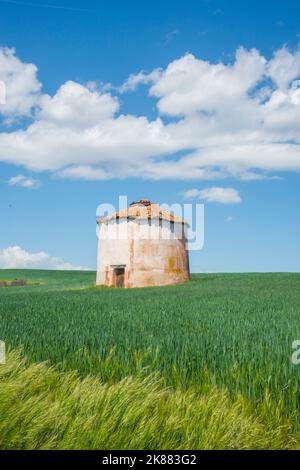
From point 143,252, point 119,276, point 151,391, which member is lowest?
point 151,391

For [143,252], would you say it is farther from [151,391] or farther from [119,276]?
[151,391]

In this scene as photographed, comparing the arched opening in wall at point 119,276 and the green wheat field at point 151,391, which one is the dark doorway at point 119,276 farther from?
the green wheat field at point 151,391

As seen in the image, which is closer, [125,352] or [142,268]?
[125,352]

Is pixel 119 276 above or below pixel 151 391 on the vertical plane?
above

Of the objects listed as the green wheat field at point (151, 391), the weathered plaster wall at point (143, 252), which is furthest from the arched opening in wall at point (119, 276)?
the green wheat field at point (151, 391)

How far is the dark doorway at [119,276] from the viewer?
30938 mm

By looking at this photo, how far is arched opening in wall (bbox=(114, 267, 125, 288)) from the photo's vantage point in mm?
30837

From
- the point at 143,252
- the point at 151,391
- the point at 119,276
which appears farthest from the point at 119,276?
the point at 151,391

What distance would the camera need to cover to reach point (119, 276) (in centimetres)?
3122

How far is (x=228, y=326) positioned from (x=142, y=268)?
68.5 ft

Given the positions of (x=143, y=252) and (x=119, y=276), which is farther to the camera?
(x=119, y=276)
